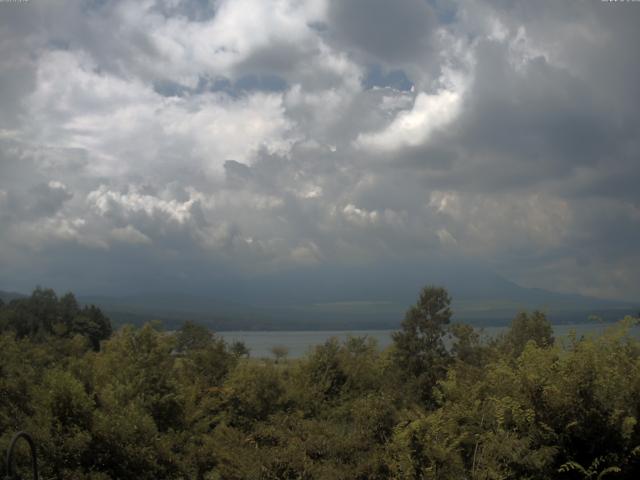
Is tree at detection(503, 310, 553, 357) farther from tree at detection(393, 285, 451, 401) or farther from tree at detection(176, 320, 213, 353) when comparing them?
tree at detection(176, 320, 213, 353)

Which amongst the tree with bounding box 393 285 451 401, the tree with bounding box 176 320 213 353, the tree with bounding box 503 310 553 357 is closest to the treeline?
the tree with bounding box 393 285 451 401

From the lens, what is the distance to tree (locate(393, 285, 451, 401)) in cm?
3350

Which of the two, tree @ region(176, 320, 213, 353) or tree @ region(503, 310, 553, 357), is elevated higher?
tree @ region(503, 310, 553, 357)

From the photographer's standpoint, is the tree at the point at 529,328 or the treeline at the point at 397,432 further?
the tree at the point at 529,328

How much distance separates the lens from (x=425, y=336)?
34188mm

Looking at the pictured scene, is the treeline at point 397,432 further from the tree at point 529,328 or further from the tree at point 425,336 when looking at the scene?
the tree at point 529,328

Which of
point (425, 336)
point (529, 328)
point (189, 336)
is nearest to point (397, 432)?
point (425, 336)

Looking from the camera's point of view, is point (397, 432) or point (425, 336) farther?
point (425, 336)

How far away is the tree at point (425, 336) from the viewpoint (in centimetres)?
3350

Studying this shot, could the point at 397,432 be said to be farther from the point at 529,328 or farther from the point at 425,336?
the point at 529,328

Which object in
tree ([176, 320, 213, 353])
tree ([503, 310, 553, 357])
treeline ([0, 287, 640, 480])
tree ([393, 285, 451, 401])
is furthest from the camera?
tree ([176, 320, 213, 353])

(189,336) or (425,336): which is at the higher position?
(425,336)

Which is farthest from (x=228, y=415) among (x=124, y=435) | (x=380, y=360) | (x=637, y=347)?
(x=380, y=360)

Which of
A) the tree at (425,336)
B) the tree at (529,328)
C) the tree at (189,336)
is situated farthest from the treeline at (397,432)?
the tree at (189,336)
